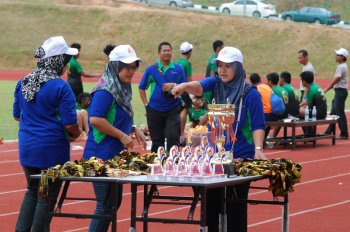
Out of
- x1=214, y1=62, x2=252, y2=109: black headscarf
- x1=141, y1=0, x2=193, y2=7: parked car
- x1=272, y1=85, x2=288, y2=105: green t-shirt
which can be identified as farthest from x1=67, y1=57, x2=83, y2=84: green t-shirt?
x1=141, y1=0, x2=193, y2=7: parked car

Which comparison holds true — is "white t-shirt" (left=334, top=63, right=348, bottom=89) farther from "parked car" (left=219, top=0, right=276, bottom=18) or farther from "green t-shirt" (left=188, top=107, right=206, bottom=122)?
"parked car" (left=219, top=0, right=276, bottom=18)

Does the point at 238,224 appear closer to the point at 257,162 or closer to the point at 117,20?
the point at 257,162

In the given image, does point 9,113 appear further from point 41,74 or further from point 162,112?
point 41,74

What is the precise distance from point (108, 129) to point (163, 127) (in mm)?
7034

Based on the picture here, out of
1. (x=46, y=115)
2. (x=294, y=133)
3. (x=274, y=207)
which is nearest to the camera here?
(x=46, y=115)

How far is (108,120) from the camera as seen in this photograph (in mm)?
8812

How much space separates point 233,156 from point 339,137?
48.0 ft

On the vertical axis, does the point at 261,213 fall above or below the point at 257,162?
below

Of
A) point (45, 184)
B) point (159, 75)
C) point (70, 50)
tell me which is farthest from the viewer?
point (159, 75)

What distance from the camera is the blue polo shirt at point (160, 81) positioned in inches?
619

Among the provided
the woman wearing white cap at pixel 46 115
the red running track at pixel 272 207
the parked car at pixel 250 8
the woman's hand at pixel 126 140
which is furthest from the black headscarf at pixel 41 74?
the parked car at pixel 250 8

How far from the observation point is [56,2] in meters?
70.8

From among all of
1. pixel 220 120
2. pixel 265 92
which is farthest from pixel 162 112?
pixel 220 120

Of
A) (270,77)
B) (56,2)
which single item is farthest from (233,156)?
(56,2)
